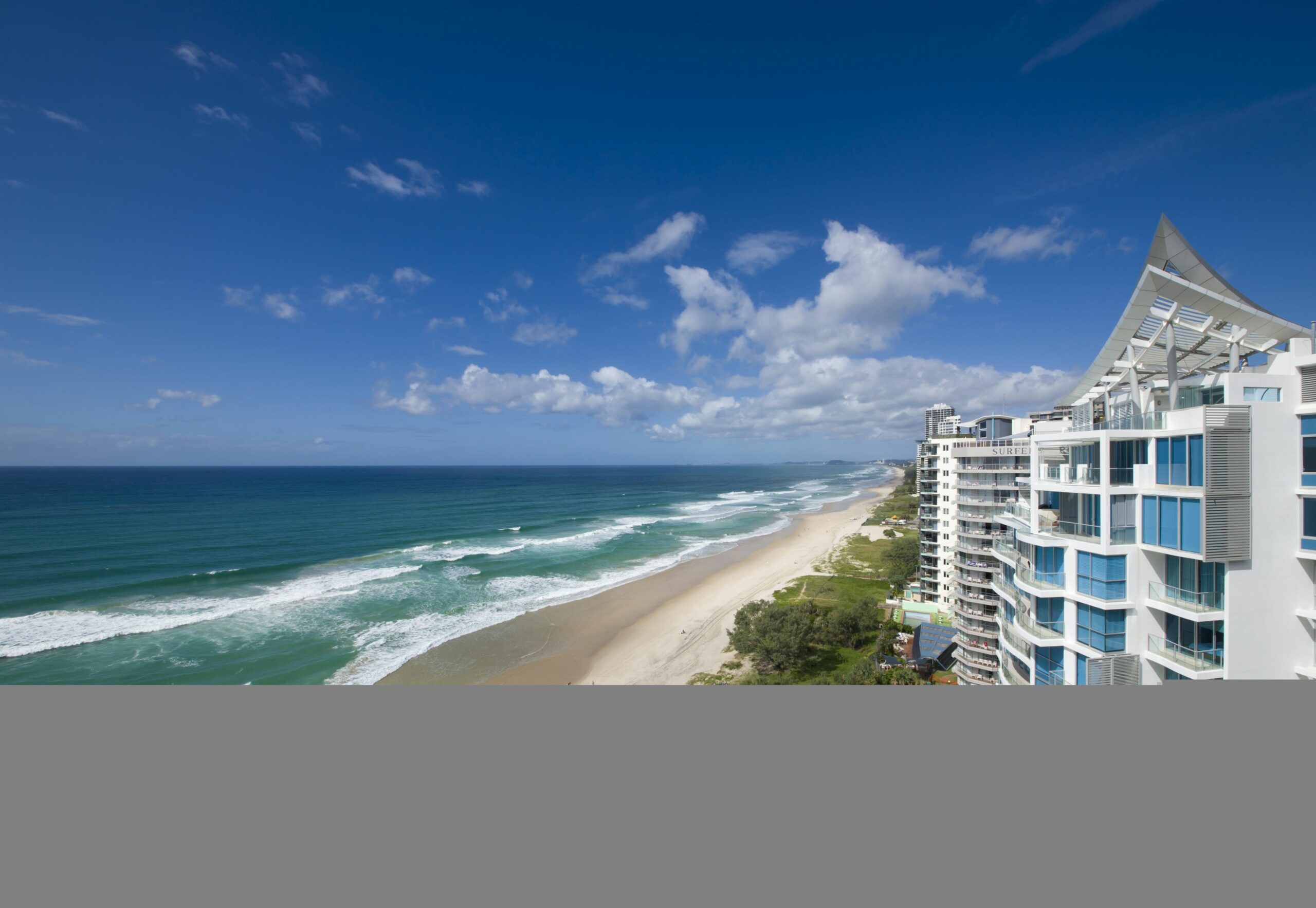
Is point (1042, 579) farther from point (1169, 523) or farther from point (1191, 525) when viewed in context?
point (1191, 525)

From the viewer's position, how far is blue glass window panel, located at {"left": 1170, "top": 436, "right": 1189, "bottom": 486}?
18.3 feet

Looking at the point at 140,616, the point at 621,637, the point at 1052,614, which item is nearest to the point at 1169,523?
the point at 1052,614

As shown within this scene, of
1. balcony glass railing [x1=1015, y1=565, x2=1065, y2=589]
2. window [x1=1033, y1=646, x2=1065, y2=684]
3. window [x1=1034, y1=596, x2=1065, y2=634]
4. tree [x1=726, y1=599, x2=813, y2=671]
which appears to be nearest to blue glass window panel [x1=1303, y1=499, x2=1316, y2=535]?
balcony glass railing [x1=1015, y1=565, x2=1065, y2=589]

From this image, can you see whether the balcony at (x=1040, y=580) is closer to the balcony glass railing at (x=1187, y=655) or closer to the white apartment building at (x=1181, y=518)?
the white apartment building at (x=1181, y=518)

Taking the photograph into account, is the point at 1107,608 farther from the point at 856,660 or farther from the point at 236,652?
the point at 236,652

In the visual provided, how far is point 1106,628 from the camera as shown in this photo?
244 inches

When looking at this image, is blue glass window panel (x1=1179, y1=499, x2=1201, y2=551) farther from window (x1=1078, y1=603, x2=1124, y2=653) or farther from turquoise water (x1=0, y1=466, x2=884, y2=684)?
turquoise water (x1=0, y1=466, x2=884, y2=684)

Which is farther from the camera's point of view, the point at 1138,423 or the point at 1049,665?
the point at 1049,665

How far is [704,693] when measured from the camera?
332 centimetres

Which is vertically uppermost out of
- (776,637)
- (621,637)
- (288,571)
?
(776,637)

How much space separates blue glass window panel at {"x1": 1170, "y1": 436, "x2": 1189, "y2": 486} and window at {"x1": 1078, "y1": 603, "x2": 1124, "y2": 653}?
1634 mm

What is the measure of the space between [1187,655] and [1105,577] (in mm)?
1029

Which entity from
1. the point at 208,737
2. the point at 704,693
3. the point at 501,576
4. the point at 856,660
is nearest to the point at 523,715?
the point at 704,693

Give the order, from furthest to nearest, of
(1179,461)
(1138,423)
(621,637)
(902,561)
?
(902,561) < (621,637) < (1138,423) < (1179,461)
